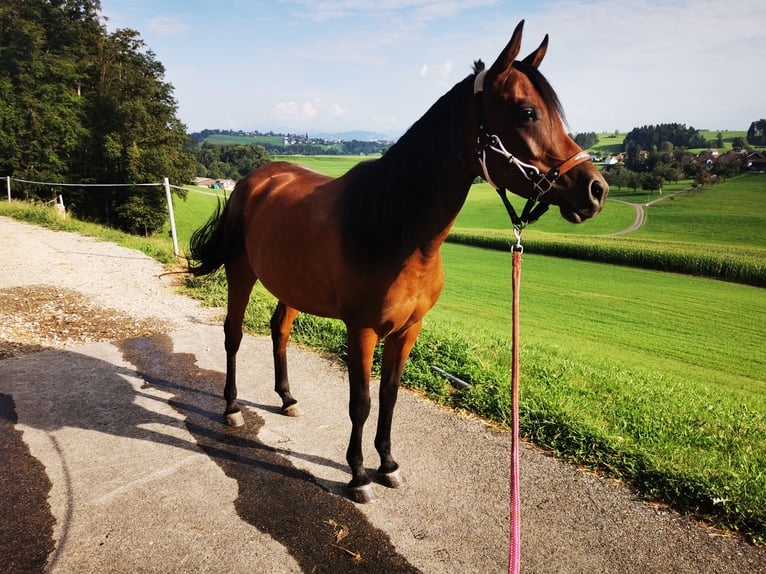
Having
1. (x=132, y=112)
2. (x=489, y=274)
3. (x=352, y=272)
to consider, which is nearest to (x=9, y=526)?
(x=352, y=272)

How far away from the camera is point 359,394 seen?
2.86 meters

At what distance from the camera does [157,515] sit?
2680 mm

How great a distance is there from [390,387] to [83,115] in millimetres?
35737

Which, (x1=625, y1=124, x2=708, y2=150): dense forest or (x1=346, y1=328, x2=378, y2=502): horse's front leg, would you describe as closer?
(x1=346, y1=328, x2=378, y2=502): horse's front leg

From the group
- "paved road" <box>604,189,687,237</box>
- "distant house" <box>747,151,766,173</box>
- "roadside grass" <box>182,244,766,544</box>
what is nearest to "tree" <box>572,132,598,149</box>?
"distant house" <box>747,151,766,173</box>

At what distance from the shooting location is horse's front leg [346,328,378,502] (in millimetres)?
2734

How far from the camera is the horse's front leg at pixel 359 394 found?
8.97 feet

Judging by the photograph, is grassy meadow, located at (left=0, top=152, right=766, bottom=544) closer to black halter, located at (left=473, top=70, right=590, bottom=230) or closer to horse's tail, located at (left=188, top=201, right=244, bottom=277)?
horse's tail, located at (left=188, top=201, right=244, bottom=277)

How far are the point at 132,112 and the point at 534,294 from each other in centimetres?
2778

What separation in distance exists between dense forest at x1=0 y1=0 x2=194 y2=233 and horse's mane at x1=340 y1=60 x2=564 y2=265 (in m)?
30.3

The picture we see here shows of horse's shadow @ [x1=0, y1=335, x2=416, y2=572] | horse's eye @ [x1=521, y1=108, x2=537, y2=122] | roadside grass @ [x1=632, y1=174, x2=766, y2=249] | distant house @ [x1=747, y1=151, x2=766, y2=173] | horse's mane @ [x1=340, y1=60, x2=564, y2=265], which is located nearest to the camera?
horse's eye @ [x1=521, y1=108, x2=537, y2=122]

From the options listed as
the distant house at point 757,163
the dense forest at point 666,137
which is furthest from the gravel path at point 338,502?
the dense forest at point 666,137

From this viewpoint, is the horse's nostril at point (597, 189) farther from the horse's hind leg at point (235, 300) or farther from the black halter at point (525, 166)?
the horse's hind leg at point (235, 300)

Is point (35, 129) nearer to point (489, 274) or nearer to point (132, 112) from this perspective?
point (132, 112)
